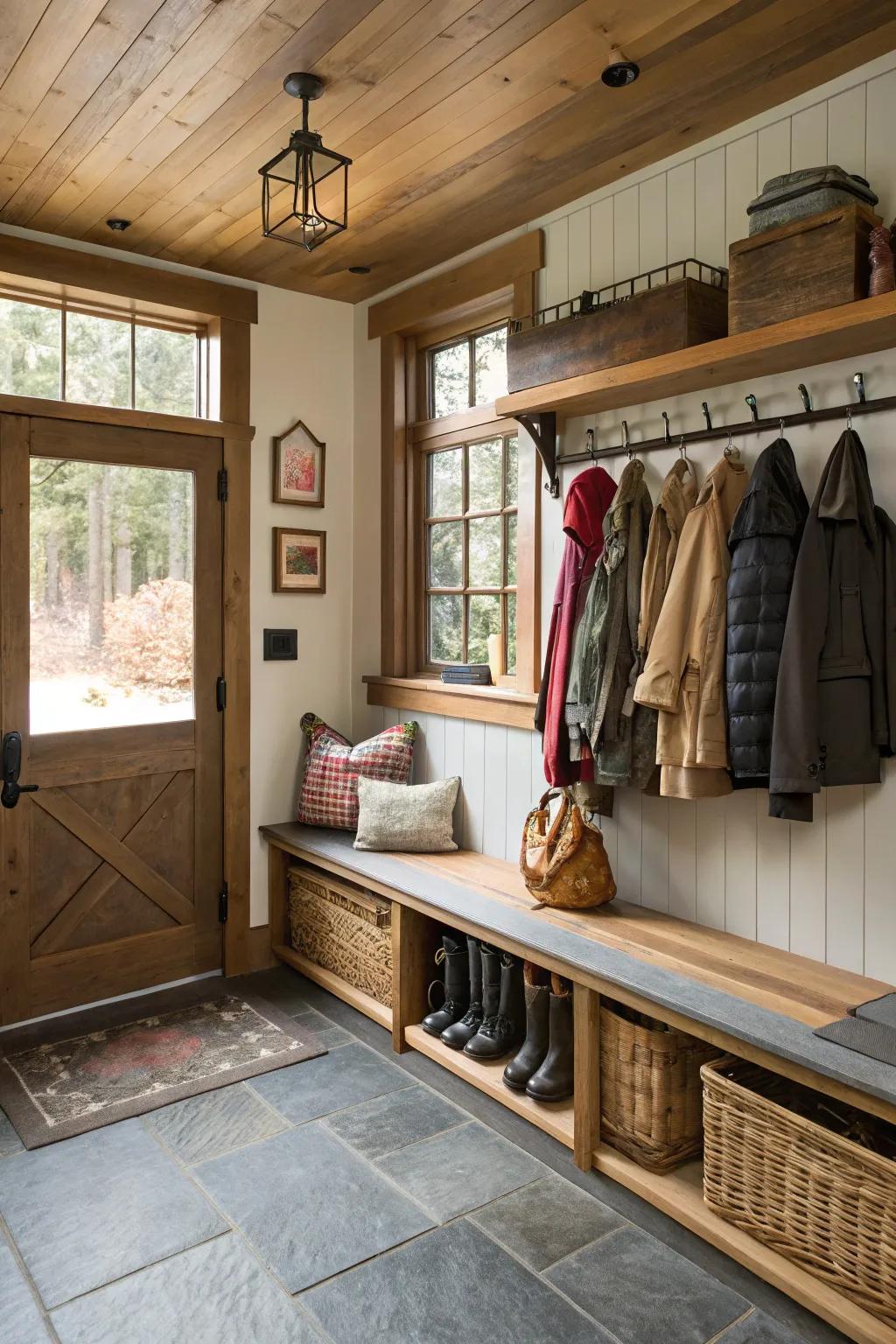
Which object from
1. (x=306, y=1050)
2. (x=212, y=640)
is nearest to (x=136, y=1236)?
(x=306, y=1050)

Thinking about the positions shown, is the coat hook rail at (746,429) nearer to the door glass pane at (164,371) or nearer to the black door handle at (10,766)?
the door glass pane at (164,371)

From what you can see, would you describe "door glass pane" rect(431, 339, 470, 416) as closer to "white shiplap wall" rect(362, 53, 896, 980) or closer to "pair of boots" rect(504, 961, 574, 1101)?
"white shiplap wall" rect(362, 53, 896, 980)

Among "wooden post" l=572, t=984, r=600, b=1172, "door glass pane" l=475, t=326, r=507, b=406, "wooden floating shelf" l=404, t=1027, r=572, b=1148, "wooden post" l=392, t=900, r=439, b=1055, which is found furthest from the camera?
"door glass pane" l=475, t=326, r=507, b=406

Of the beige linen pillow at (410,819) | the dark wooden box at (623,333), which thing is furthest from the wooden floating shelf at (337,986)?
the dark wooden box at (623,333)

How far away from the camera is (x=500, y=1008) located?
2.91 metres

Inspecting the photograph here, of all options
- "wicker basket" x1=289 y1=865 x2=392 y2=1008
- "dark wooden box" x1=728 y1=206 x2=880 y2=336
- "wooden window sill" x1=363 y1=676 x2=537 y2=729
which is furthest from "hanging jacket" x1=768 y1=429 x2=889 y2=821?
"wicker basket" x1=289 y1=865 x2=392 y2=1008

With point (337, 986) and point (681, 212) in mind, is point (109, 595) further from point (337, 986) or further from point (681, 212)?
point (681, 212)

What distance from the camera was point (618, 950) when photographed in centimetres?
248

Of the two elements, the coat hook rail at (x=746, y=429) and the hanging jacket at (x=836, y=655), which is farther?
the coat hook rail at (x=746, y=429)

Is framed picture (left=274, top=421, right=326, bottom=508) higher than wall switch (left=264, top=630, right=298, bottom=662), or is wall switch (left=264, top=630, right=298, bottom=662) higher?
framed picture (left=274, top=421, right=326, bottom=508)

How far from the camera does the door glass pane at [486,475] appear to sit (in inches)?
137

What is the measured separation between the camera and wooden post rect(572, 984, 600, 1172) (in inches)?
96.3

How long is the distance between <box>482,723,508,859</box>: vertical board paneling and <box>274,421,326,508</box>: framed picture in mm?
1278

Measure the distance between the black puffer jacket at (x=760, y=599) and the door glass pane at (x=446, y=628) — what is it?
1519 mm
